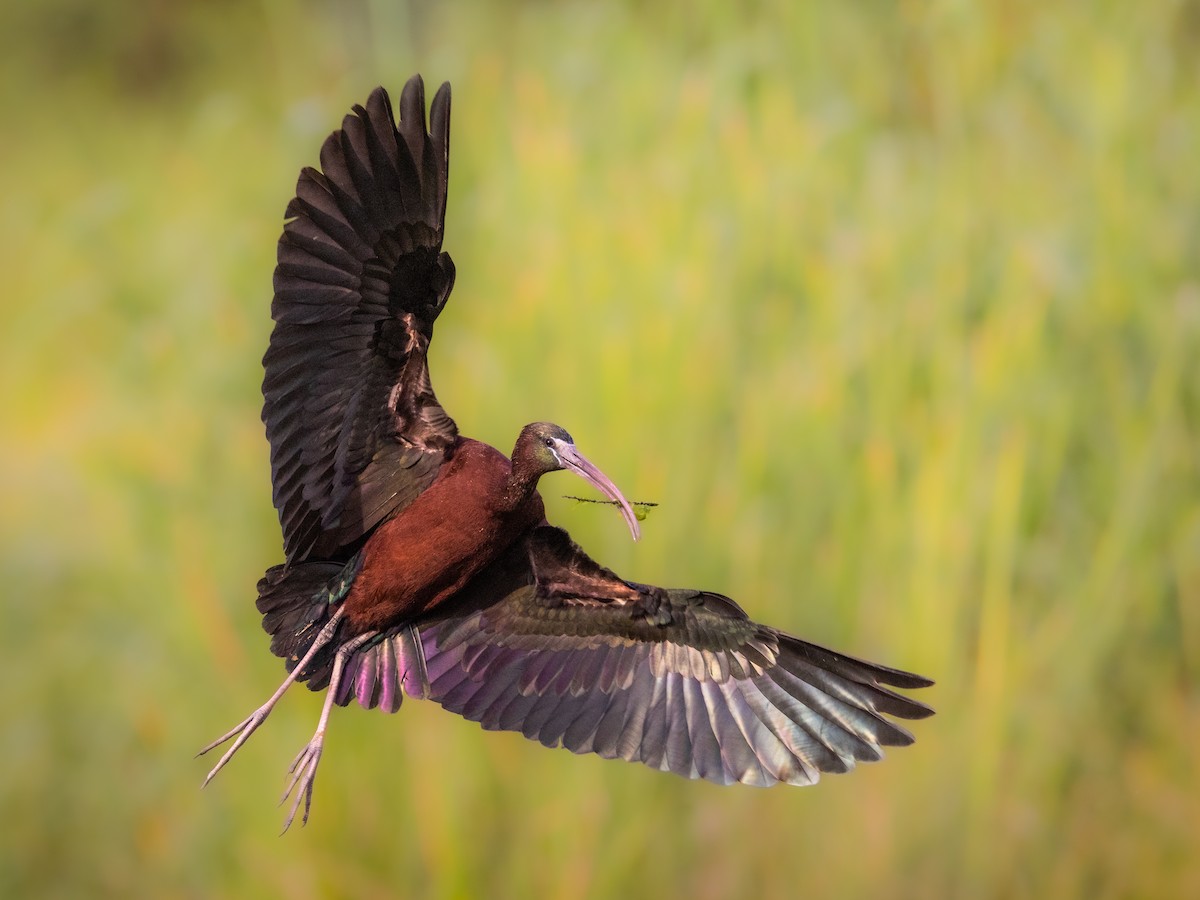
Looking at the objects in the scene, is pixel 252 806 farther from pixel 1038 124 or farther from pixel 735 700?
pixel 1038 124

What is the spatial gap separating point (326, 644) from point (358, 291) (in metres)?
1.03

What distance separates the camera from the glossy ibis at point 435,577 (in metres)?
4.52

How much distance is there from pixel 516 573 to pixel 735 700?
0.74 metres

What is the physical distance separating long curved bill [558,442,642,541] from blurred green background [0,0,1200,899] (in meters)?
1.73

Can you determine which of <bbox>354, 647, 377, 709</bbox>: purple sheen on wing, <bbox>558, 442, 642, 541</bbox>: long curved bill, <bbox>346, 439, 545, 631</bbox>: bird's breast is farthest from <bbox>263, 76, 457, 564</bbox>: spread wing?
<bbox>354, 647, 377, 709</bbox>: purple sheen on wing

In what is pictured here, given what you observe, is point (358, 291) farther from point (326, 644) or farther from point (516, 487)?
point (326, 644)

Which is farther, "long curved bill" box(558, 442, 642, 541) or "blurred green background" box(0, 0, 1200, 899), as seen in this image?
"blurred green background" box(0, 0, 1200, 899)

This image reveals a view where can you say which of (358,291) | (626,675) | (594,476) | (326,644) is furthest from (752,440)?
(358,291)

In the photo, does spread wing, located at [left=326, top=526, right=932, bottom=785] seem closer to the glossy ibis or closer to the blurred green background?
the glossy ibis

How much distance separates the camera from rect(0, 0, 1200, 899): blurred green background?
262 inches

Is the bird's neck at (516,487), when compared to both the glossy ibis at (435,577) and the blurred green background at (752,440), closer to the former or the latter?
the glossy ibis at (435,577)

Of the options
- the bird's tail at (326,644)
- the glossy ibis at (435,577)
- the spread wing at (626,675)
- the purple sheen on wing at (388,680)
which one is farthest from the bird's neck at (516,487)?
Answer: the purple sheen on wing at (388,680)

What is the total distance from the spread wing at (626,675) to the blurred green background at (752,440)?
4.47 feet

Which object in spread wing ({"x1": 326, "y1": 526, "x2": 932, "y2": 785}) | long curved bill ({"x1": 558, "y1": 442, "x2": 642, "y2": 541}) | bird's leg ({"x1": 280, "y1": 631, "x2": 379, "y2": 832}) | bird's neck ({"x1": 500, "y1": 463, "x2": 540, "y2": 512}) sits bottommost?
bird's leg ({"x1": 280, "y1": 631, "x2": 379, "y2": 832})
